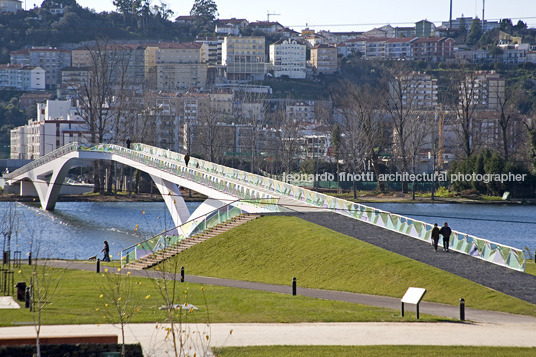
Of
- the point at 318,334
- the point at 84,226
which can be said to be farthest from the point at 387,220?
the point at 84,226

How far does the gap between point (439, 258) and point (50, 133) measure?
327ft

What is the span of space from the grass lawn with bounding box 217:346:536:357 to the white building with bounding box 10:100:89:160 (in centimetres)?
9884

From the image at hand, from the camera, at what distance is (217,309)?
23922 mm

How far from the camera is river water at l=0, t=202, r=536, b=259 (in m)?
51.6

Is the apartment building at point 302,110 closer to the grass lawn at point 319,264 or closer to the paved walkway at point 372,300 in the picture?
the grass lawn at point 319,264

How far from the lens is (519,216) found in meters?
67.4

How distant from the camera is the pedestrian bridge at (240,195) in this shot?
31.7 meters

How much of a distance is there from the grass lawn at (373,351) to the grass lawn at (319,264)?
236 inches

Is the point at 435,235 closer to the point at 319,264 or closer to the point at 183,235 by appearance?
the point at 319,264

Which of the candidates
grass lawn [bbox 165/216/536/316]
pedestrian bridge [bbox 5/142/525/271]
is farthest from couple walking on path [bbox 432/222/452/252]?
grass lawn [bbox 165/216/536/316]

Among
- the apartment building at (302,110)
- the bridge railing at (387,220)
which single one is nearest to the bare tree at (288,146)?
the bridge railing at (387,220)

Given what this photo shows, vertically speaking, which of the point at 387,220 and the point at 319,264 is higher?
the point at 387,220

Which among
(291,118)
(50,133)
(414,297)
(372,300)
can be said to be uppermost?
(291,118)

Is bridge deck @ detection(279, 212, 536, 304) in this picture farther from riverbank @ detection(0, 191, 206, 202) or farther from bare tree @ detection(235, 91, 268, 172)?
bare tree @ detection(235, 91, 268, 172)
